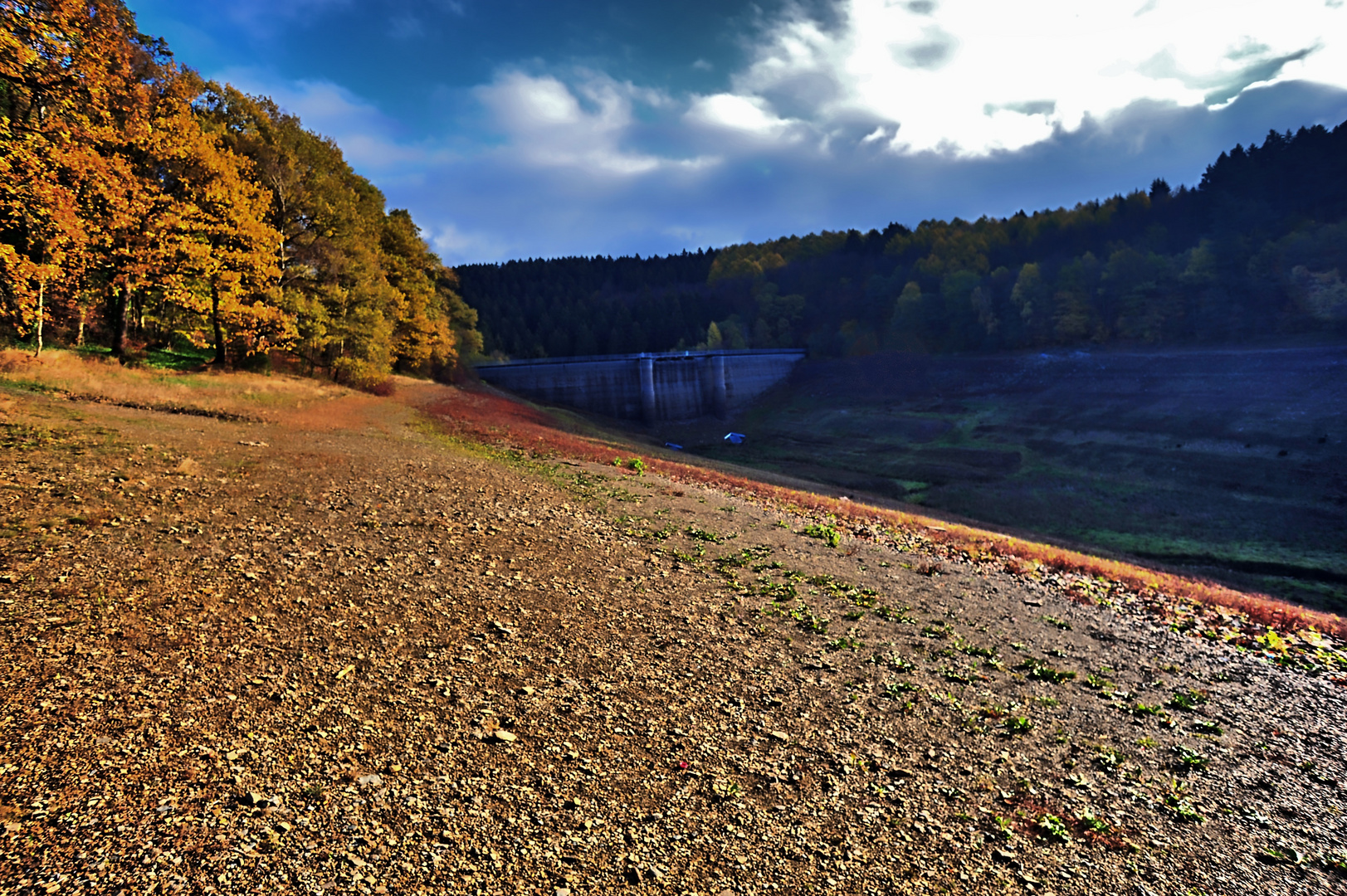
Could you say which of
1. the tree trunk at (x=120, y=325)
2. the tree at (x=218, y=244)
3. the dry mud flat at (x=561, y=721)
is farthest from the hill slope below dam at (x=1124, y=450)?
the tree trunk at (x=120, y=325)

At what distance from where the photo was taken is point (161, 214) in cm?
2439

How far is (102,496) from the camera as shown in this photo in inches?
482

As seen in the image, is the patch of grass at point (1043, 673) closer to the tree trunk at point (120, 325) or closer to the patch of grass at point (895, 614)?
the patch of grass at point (895, 614)

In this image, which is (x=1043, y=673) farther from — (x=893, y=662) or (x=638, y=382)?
(x=638, y=382)

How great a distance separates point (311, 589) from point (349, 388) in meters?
31.2

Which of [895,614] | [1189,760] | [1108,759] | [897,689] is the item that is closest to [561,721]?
[897,689]

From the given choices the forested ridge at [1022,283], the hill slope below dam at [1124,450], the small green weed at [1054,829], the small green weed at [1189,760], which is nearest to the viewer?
the small green weed at [1054,829]

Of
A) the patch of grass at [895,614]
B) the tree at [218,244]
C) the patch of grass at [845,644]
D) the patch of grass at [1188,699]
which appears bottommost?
the patch of grass at [1188,699]

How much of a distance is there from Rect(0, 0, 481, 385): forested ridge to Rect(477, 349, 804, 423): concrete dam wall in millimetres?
34795

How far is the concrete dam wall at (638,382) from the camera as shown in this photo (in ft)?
260

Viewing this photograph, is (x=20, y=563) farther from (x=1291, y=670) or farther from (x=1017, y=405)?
(x=1017, y=405)

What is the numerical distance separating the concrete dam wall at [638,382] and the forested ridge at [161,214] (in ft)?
114

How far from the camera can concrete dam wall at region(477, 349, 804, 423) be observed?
79.2m

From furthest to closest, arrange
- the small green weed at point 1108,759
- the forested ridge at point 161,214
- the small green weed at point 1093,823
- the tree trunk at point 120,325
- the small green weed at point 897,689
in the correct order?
the tree trunk at point 120,325 < the forested ridge at point 161,214 < the small green weed at point 897,689 < the small green weed at point 1108,759 < the small green weed at point 1093,823
